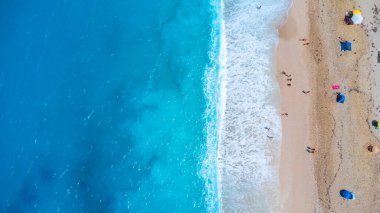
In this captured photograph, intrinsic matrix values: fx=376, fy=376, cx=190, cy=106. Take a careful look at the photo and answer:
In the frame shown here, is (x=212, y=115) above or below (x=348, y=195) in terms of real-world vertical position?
above

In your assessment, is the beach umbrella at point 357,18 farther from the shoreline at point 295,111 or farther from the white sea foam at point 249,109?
the white sea foam at point 249,109

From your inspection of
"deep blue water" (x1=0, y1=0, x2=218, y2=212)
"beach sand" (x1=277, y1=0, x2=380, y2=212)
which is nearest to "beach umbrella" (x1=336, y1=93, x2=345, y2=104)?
"beach sand" (x1=277, y1=0, x2=380, y2=212)

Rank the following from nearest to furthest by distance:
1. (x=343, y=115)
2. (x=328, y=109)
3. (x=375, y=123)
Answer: (x=375, y=123)
(x=343, y=115)
(x=328, y=109)

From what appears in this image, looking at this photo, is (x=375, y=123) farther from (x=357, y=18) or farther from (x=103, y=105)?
(x=103, y=105)

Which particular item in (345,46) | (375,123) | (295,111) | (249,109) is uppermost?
(345,46)

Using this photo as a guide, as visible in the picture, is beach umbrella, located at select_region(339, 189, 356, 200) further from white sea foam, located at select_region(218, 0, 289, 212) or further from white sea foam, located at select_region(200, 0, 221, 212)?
white sea foam, located at select_region(200, 0, 221, 212)

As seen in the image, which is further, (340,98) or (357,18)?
(357,18)

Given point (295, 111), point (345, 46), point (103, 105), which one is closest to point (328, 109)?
point (295, 111)
